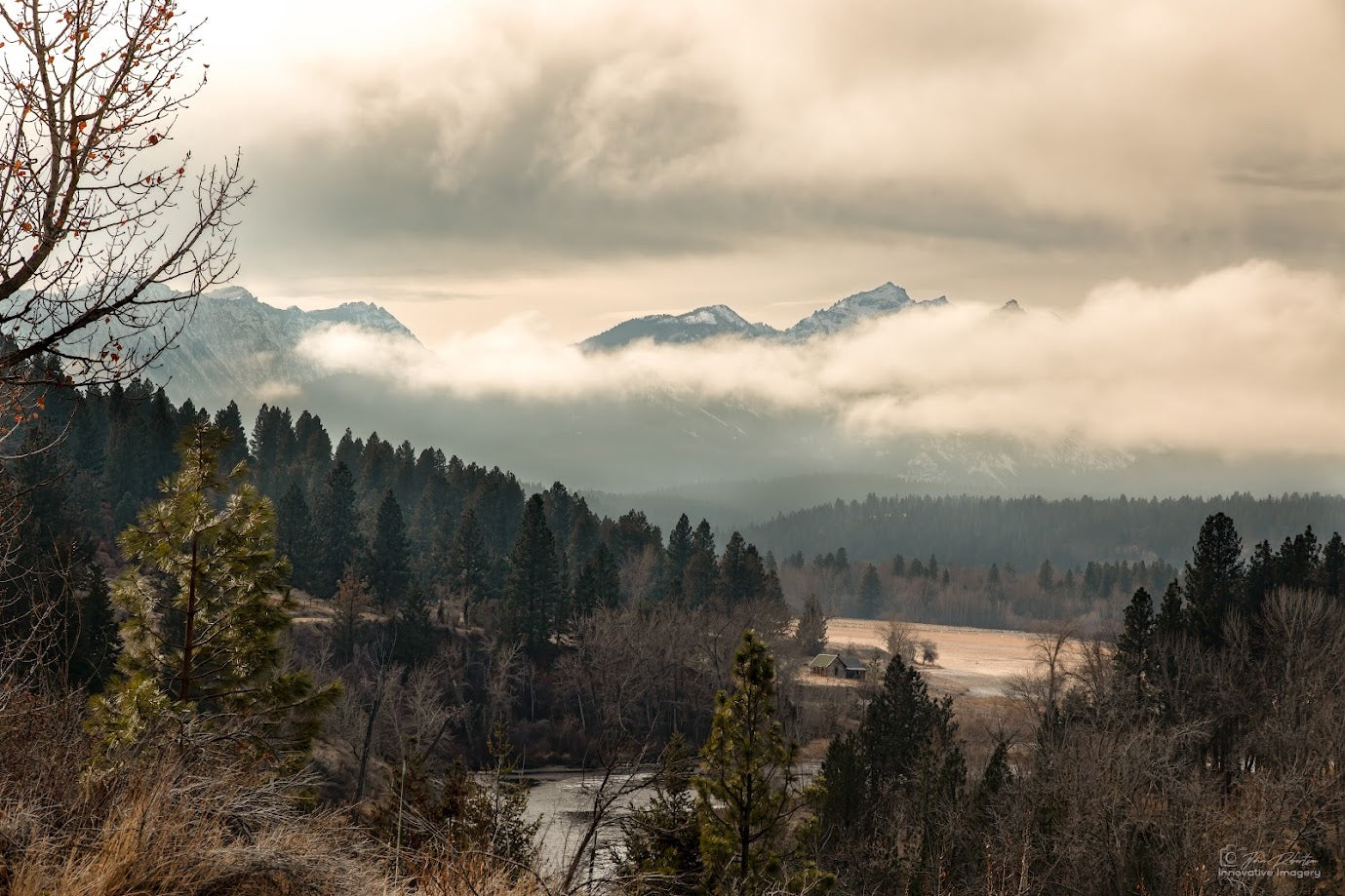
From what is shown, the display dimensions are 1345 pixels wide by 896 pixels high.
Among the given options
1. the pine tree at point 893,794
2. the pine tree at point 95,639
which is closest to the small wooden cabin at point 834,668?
the pine tree at point 893,794

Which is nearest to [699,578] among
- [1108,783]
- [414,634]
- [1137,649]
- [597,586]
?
[597,586]

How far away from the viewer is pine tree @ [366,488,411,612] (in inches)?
3253

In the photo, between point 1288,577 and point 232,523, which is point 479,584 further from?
point 232,523

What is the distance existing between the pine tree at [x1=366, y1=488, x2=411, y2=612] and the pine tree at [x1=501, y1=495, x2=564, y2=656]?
957cm

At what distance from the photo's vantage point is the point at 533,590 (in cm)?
8106

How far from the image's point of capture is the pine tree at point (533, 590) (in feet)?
260

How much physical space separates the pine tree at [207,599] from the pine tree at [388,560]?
60592mm

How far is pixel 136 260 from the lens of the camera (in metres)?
8.85

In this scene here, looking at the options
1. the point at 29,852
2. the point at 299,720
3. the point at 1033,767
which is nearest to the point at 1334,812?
the point at 1033,767

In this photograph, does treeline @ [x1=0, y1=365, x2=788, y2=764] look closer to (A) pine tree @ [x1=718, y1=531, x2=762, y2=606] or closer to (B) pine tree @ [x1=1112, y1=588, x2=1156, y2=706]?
(A) pine tree @ [x1=718, y1=531, x2=762, y2=606]

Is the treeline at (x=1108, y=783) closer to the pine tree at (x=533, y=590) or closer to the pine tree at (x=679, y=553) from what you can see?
the pine tree at (x=533, y=590)

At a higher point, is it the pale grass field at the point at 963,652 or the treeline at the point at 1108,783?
the treeline at the point at 1108,783

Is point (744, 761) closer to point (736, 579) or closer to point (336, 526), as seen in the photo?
point (336, 526)

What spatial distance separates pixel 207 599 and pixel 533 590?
59.9 meters
